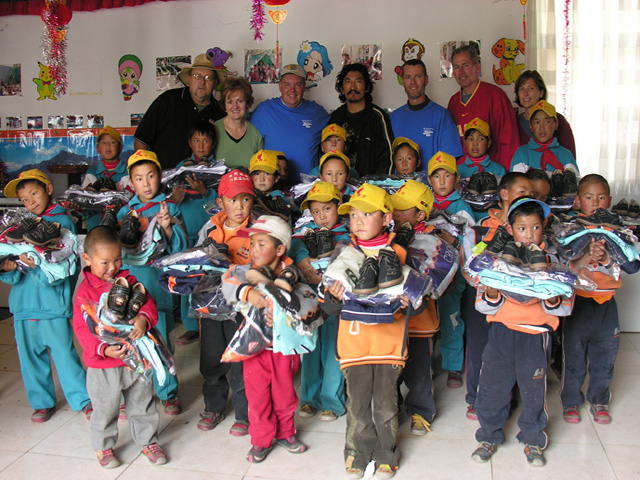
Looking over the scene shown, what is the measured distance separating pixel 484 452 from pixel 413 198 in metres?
1.24

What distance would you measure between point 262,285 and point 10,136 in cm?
483

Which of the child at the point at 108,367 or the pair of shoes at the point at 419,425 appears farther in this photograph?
the pair of shoes at the point at 419,425

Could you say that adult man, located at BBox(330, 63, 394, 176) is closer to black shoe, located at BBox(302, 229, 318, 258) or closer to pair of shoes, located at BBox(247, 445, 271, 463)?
black shoe, located at BBox(302, 229, 318, 258)

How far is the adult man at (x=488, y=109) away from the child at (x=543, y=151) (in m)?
0.39

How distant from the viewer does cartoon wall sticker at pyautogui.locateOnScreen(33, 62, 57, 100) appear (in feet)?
19.4

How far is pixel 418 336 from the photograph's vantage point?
2920 mm

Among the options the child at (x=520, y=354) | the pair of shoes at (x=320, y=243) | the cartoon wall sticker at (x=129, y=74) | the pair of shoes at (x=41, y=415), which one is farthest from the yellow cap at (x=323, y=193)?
the cartoon wall sticker at (x=129, y=74)

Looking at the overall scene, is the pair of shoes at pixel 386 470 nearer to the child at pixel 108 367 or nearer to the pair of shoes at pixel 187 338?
the child at pixel 108 367

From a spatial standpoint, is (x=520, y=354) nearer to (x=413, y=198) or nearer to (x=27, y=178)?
(x=413, y=198)

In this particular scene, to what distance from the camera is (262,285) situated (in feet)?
8.11

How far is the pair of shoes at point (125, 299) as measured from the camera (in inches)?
96.7

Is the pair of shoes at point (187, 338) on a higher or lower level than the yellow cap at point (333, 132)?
lower

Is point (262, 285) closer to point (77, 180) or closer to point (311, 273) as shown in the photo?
point (311, 273)

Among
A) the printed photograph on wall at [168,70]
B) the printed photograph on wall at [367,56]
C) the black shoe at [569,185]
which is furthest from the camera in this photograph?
the printed photograph on wall at [168,70]
